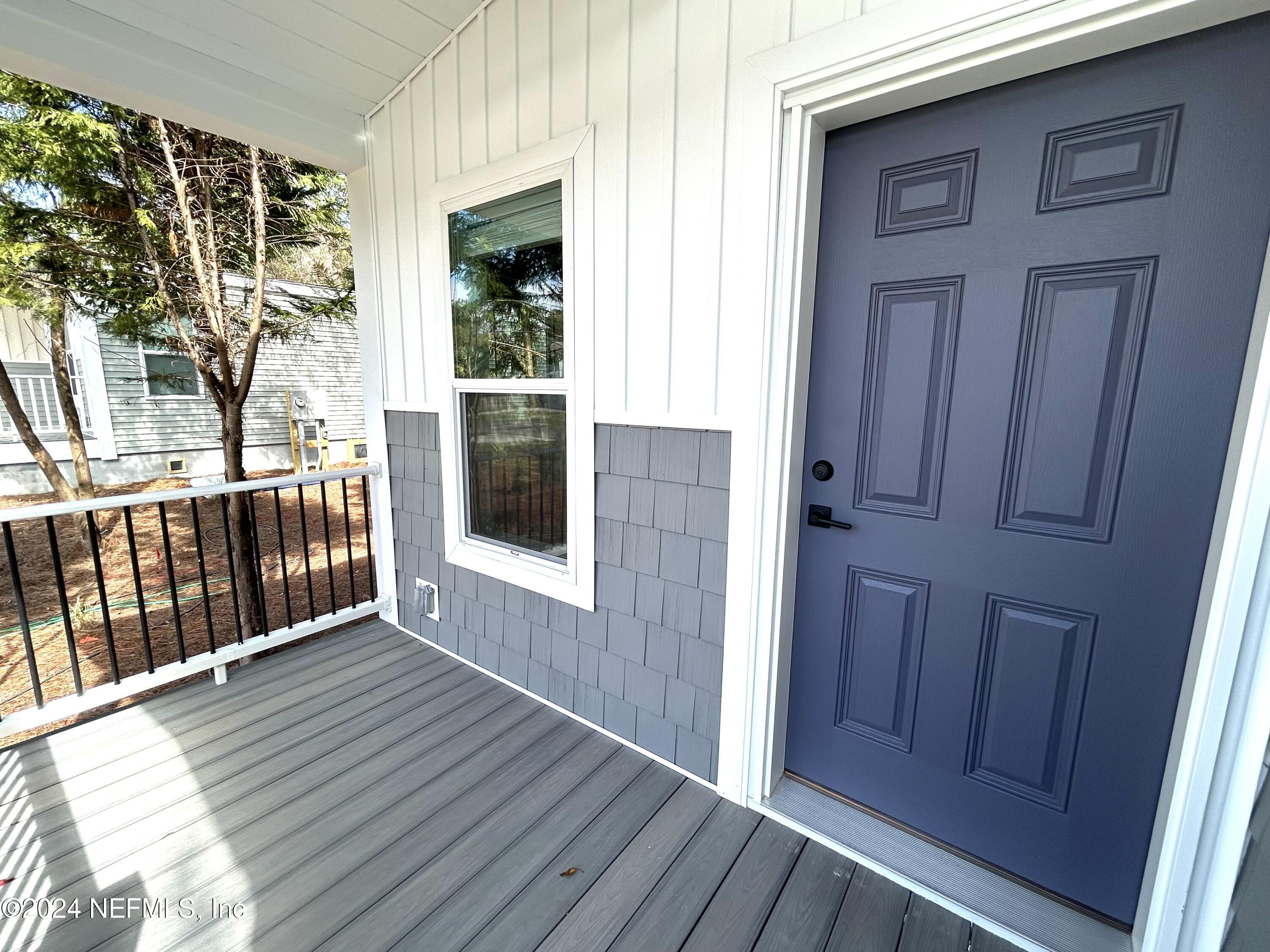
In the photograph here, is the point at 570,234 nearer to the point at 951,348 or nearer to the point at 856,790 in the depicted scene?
the point at 951,348

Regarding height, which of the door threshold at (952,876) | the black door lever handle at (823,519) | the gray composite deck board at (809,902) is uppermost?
the black door lever handle at (823,519)

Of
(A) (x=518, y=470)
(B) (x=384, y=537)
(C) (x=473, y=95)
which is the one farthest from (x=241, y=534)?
(C) (x=473, y=95)

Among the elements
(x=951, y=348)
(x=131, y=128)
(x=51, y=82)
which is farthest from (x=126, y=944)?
(x=131, y=128)

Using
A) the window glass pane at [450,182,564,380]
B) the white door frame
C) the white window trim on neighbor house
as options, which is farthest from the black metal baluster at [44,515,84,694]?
the white window trim on neighbor house

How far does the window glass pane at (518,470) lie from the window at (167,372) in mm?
6248

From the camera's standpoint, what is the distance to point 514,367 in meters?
2.23

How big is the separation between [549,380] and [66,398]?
5405 mm

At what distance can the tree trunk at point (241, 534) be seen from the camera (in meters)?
3.64

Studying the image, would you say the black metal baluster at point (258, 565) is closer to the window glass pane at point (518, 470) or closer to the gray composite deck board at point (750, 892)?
the window glass pane at point (518, 470)

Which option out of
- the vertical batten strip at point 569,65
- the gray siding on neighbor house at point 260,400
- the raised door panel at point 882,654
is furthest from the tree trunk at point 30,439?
the raised door panel at point 882,654

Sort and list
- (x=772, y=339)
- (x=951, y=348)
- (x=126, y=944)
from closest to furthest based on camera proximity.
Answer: (x=126, y=944)
(x=951, y=348)
(x=772, y=339)

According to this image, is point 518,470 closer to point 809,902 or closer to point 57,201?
point 809,902

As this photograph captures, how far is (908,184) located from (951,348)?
0.45m

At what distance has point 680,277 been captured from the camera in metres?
1.64
